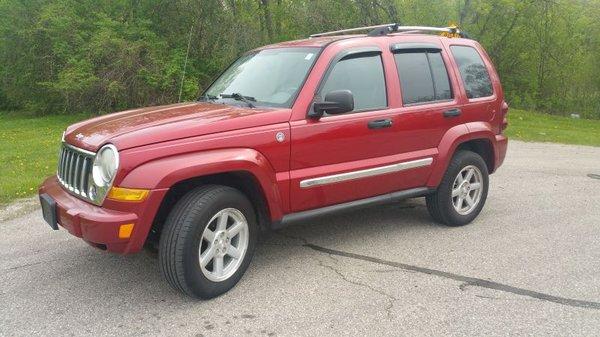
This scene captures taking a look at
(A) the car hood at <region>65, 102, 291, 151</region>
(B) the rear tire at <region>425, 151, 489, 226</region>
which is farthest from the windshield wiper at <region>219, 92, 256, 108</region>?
(B) the rear tire at <region>425, 151, 489, 226</region>

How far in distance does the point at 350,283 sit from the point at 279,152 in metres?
1.14

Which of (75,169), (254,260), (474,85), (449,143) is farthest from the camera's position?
(474,85)

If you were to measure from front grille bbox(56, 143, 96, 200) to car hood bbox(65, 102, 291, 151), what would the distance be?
0.06 m

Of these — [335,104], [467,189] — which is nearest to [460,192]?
[467,189]

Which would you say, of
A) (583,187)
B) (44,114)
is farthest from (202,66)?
(583,187)

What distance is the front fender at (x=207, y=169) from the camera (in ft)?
11.5

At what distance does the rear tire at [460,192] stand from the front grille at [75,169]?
10.8ft

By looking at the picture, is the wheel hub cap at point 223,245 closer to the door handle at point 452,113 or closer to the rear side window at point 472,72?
the door handle at point 452,113

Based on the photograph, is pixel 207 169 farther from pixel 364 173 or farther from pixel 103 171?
pixel 364 173

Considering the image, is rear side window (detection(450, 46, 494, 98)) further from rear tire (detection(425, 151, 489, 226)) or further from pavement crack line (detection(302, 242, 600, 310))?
pavement crack line (detection(302, 242, 600, 310))

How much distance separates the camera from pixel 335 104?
4180mm

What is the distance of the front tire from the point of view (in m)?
3.66

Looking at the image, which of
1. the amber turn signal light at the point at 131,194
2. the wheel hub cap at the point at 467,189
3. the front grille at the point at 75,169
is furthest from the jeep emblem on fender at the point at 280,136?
the wheel hub cap at the point at 467,189

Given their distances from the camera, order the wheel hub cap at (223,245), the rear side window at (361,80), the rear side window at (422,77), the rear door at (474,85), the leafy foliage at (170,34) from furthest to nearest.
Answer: the leafy foliage at (170,34), the rear door at (474,85), the rear side window at (422,77), the rear side window at (361,80), the wheel hub cap at (223,245)
